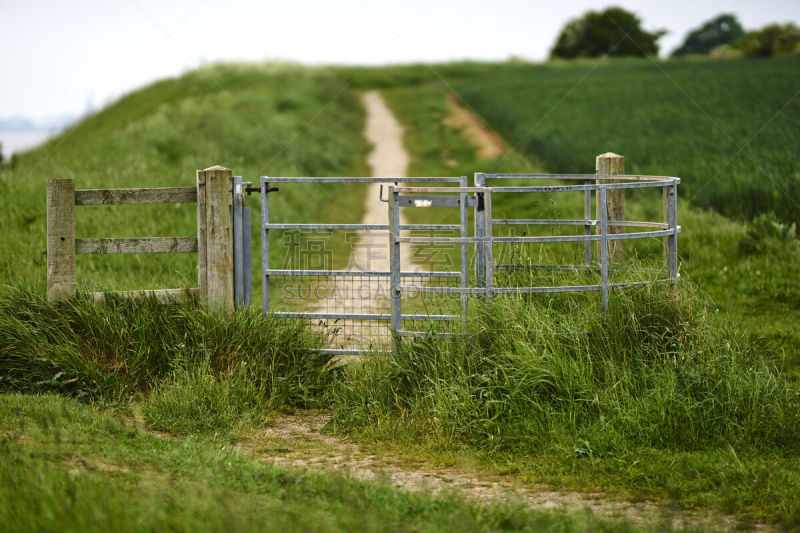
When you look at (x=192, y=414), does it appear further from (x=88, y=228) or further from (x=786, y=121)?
(x=786, y=121)

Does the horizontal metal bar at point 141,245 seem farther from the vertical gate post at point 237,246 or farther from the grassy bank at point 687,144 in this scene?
the grassy bank at point 687,144

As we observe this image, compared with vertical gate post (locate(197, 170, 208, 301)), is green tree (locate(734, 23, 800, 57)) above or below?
above

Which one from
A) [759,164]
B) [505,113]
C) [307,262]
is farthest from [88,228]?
[505,113]

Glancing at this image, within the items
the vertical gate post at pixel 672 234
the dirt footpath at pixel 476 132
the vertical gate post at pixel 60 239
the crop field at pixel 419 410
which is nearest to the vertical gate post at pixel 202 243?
the crop field at pixel 419 410

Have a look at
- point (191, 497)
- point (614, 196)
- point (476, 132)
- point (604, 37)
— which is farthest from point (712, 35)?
point (191, 497)

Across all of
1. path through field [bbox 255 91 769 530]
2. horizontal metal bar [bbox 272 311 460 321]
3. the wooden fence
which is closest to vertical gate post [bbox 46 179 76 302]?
the wooden fence

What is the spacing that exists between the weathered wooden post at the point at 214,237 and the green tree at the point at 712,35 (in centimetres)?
9345

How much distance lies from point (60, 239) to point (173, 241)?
4.25 feet

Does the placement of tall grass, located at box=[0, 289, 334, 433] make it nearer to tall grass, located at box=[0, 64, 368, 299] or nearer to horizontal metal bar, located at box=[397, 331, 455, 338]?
tall grass, located at box=[0, 64, 368, 299]

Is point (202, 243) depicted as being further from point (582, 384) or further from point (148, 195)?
point (582, 384)

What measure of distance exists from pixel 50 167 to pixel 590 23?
59.4m

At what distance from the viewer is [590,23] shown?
232 feet

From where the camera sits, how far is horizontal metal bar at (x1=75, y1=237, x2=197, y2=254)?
9.02 meters

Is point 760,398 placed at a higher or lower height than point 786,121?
lower
